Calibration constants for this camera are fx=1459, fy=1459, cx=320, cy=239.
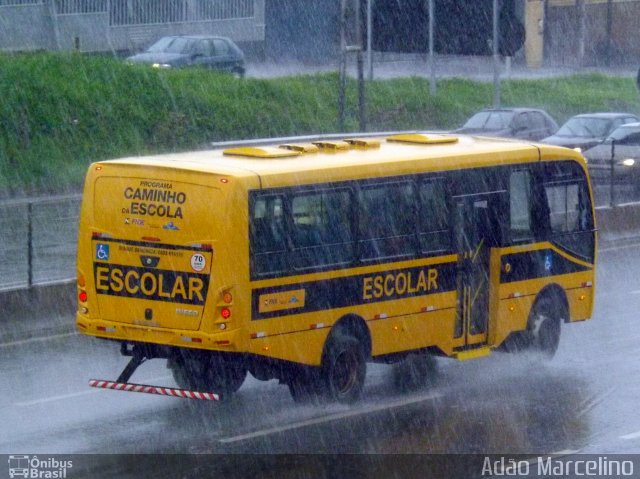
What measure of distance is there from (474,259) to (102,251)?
148 inches

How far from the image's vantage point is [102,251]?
12703mm

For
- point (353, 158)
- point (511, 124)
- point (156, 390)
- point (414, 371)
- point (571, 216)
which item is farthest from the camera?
point (511, 124)

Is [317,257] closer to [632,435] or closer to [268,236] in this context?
[268,236]

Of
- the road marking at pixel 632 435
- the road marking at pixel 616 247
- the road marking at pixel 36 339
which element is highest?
the road marking at pixel 632 435

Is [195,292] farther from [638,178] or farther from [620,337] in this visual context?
[638,178]

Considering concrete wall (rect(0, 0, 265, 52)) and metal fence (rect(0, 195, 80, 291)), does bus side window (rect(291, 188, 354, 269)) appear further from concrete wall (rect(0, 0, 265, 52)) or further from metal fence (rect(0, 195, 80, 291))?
concrete wall (rect(0, 0, 265, 52))

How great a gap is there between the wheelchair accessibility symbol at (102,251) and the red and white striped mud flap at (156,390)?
1.08 meters

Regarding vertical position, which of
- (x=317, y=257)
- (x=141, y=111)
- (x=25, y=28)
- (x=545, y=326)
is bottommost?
(x=545, y=326)

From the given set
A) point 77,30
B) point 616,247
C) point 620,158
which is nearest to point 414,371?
point 616,247

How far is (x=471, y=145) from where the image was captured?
14.8 m

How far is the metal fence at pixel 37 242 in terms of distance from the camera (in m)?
16.7

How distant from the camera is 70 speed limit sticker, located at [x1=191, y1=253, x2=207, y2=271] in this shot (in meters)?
12.1

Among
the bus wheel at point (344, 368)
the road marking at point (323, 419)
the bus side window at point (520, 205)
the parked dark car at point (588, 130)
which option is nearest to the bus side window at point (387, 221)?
the bus wheel at point (344, 368)

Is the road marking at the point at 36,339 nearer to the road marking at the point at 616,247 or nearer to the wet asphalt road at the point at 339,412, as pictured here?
the wet asphalt road at the point at 339,412
